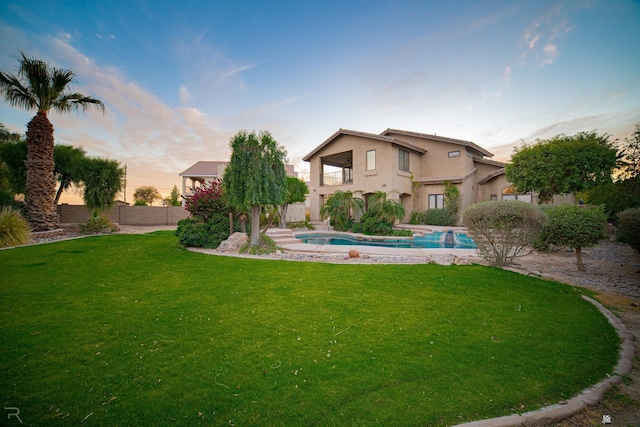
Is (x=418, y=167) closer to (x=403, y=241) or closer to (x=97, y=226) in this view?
(x=403, y=241)

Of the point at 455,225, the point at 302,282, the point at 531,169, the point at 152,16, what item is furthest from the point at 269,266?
the point at 531,169

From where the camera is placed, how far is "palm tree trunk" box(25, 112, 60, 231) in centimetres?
1331

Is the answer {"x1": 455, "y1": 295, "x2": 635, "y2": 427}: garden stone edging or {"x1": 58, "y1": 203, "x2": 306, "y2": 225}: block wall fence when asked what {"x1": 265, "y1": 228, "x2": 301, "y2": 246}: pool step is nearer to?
{"x1": 455, "y1": 295, "x2": 635, "y2": 427}: garden stone edging

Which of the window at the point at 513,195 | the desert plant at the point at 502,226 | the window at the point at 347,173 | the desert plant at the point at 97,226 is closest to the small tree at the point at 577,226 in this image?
the desert plant at the point at 502,226

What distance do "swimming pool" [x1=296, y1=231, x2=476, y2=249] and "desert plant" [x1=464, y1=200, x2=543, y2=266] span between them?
5241mm

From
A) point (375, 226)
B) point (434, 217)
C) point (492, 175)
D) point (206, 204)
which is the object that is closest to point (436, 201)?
point (434, 217)

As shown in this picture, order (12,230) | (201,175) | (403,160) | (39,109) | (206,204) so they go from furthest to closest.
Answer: (201,175) < (403,160) < (39,109) < (206,204) < (12,230)

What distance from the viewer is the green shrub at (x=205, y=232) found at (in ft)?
34.7

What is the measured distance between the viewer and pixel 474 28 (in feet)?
35.1

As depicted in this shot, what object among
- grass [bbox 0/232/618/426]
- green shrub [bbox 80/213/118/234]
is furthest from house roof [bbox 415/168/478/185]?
green shrub [bbox 80/213/118/234]

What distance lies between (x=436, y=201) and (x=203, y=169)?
28.2 m

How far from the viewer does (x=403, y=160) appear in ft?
70.4

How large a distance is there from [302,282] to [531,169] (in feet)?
64.7

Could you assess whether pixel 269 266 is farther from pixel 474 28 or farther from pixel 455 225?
pixel 455 225
